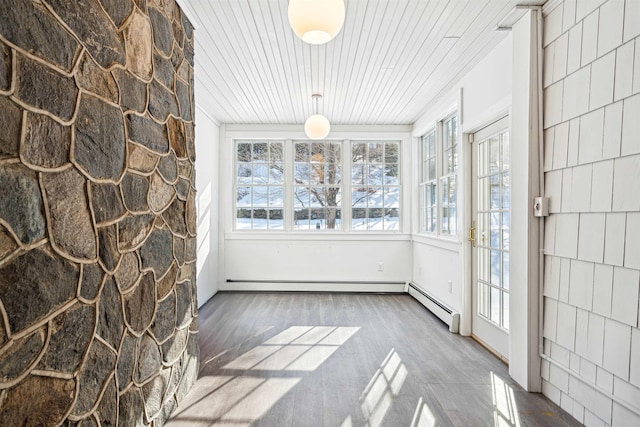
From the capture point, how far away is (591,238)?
6.62ft

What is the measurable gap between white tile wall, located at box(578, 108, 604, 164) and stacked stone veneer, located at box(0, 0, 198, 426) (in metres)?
2.44

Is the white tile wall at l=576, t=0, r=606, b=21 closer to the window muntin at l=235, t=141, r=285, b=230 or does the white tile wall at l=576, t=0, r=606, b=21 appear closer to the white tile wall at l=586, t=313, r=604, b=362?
the white tile wall at l=586, t=313, r=604, b=362

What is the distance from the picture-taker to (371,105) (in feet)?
15.3

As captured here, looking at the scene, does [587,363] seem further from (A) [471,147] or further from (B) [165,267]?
(B) [165,267]

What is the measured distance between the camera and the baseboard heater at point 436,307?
3725 millimetres

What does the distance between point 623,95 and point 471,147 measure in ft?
6.08

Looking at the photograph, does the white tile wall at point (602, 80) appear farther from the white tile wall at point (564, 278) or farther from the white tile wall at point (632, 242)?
the white tile wall at point (564, 278)

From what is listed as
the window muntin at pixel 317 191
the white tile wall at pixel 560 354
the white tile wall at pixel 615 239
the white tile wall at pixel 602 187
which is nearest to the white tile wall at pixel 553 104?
the white tile wall at pixel 602 187

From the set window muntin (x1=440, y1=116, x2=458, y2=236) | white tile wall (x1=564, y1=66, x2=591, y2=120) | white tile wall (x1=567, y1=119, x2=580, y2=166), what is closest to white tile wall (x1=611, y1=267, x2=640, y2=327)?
white tile wall (x1=567, y1=119, x2=580, y2=166)

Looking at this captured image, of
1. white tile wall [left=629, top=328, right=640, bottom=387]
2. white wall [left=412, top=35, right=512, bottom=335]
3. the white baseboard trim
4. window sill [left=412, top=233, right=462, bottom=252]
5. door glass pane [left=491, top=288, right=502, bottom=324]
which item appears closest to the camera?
white tile wall [left=629, top=328, right=640, bottom=387]

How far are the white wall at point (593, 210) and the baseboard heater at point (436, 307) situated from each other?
4.38 feet

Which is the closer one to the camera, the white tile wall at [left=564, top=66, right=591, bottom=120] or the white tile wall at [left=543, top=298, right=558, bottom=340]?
the white tile wall at [left=564, top=66, right=591, bottom=120]

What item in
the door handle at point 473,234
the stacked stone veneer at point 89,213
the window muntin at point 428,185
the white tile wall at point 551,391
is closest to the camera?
the stacked stone veneer at point 89,213

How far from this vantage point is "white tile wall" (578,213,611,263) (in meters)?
1.95
